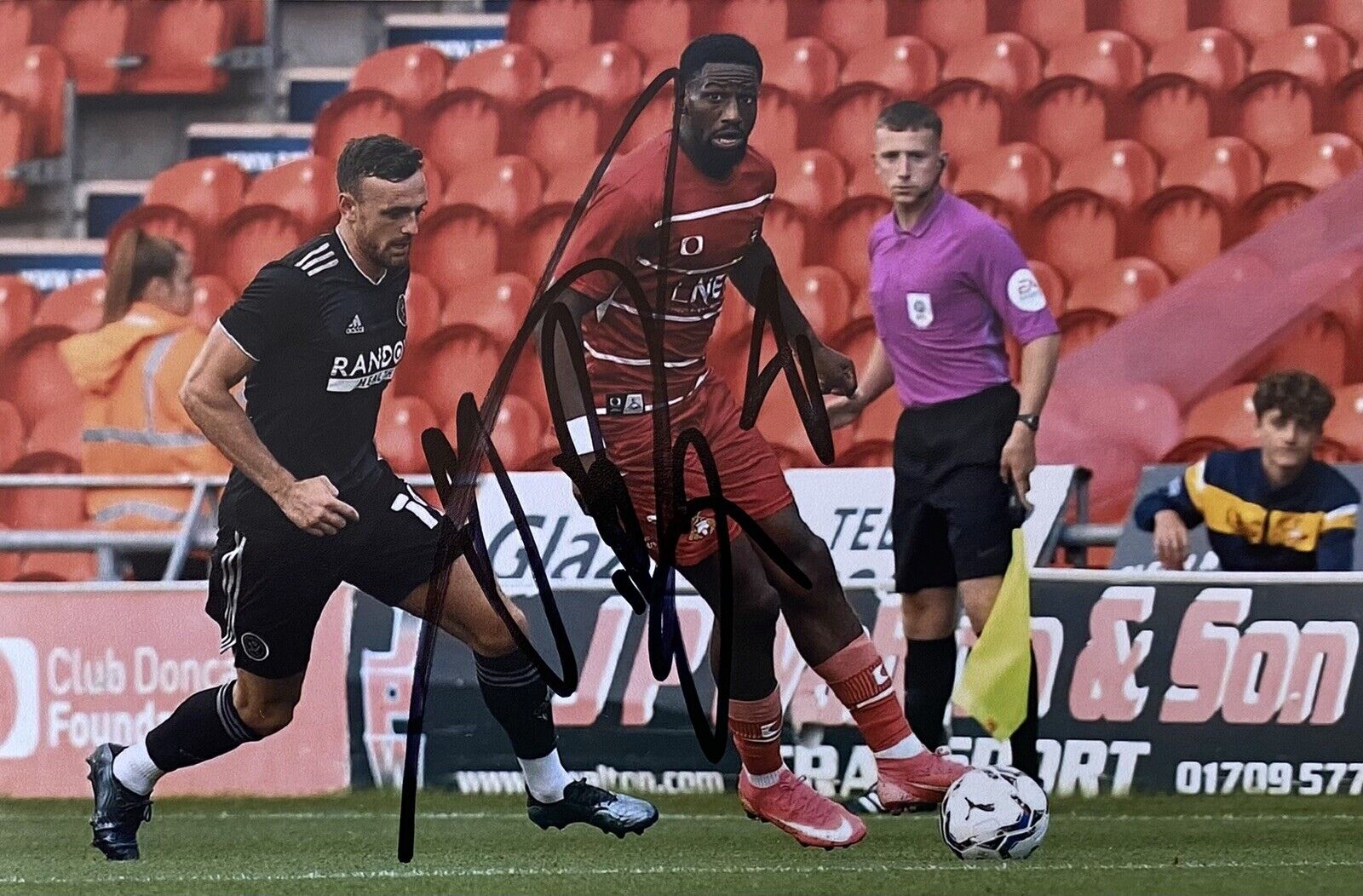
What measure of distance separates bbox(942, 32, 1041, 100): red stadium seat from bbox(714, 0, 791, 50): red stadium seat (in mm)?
341

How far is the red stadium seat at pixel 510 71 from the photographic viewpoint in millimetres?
4234

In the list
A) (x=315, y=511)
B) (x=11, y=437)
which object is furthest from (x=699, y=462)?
(x=11, y=437)

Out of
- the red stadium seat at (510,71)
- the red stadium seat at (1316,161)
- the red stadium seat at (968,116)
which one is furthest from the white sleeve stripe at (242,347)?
the red stadium seat at (1316,161)

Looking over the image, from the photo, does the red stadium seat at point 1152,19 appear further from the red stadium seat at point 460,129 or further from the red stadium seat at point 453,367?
the red stadium seat at point 453,367

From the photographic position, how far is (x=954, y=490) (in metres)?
3.94

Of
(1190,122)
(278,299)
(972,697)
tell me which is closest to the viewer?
(278,299)

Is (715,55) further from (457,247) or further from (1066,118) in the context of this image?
(1066,118)

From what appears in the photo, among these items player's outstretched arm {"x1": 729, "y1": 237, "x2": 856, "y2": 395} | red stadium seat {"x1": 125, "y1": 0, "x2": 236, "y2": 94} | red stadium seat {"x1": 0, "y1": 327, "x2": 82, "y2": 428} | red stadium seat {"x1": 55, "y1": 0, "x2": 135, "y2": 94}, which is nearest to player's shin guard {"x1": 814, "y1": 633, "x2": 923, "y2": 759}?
player's outstretched arm {"x1": 729, "y1": 237, "x2": 856, "y2": 395}

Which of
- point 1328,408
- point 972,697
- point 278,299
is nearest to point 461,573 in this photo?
point 278,299

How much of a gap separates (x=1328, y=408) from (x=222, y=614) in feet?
7.30

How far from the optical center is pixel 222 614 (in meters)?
3.87

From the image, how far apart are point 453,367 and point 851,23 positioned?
42.2 inches

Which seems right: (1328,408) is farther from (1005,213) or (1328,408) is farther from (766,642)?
(766,642)

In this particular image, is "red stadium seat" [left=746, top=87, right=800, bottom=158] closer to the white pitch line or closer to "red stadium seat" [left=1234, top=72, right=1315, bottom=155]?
"red stadium seat" [left=1234, top=72, right=1315, bottom=155]
